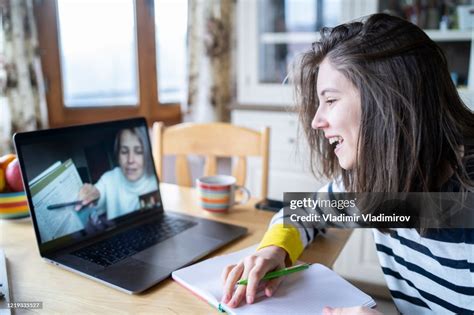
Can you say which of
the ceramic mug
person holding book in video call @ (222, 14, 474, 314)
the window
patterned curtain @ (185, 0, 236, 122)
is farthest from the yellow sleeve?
patterned curtain @ (185, 0, 236, 122)

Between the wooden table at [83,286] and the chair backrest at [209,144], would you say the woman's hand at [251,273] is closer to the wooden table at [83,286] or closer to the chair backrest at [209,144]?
the wooden table at [83,286]

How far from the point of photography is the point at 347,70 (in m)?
0.71

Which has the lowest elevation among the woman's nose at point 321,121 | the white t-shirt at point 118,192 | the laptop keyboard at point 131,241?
the laptop keyboard at point 131,241

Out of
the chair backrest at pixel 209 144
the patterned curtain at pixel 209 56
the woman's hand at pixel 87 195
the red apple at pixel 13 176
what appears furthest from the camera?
the patterned curtain at pixel 209 56

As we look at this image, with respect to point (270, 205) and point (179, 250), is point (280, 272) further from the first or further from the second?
point (270, 205)

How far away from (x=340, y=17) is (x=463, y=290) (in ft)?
5.06

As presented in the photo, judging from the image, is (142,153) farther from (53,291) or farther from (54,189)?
(53,291)

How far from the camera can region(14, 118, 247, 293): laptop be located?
77 centimetres

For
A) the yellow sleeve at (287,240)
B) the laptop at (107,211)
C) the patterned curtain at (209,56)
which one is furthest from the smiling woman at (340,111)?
the patterned curtain at (209,56)

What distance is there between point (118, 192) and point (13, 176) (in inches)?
9.9

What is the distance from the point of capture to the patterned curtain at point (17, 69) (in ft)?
5.88

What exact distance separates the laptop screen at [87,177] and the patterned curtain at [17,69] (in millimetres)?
1077

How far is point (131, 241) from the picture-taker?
0.86 metres

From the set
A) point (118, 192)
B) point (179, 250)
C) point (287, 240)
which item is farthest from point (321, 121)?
point (118, 192)
